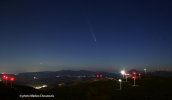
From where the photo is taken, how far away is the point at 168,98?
1046 inches

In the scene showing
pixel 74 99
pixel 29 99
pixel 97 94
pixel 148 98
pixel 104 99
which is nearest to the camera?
pixel 104 99

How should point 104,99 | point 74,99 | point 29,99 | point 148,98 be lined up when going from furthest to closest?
1. point 74,99
2. point 148,98
3. point 29,99
4. point 104,99

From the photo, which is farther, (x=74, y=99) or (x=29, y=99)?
(x=74, y=99)

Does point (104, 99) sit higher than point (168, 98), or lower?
higher

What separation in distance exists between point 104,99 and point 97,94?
5.63ft

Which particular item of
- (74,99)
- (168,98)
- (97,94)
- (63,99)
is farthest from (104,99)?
(168,98)

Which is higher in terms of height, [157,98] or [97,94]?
[97,94]

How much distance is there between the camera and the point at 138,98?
2825 centimetres

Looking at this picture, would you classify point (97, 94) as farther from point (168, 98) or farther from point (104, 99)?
point (168, 98)

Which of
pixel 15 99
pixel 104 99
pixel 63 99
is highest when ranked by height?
pixel 104 99

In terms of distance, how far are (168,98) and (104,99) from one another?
60.4 ft

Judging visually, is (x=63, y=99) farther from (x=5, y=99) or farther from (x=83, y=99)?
(x=5, y=99)

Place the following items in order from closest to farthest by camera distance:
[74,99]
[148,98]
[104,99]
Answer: [104,99] → [148,98] → [74,99]

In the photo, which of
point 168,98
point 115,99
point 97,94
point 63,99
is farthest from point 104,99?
point 168,98
